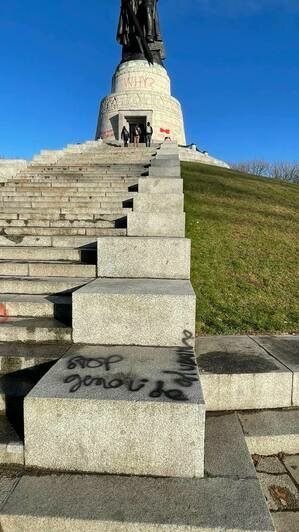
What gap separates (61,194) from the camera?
8883 mm

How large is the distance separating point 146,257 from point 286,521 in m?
A: 3.09

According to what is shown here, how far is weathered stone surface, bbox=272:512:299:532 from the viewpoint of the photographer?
216 centimetres

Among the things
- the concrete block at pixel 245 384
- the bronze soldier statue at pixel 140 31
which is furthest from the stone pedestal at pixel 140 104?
the concrete block at pixel 245 384

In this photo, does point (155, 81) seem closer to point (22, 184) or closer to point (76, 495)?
point (22, 184)

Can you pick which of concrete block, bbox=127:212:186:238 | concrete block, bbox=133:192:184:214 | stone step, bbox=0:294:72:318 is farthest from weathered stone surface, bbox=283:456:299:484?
concrete block, bbox=133:192:184:214

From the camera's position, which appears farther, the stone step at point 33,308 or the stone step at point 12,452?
the stone step at point 33,308

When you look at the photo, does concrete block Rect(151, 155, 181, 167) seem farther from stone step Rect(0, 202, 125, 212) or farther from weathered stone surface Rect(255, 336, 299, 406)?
weathered stone surface Rect(255, 336, 299, 406)

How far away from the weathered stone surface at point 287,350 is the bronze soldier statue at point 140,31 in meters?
39.1

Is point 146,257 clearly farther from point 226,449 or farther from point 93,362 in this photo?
point 226,449

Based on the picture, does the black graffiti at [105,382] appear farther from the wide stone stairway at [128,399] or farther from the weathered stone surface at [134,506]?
the weathered stone surface at [134,506]

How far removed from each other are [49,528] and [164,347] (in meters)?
1.75

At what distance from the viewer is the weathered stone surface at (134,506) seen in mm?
1898

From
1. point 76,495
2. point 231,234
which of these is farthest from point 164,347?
point 231,234

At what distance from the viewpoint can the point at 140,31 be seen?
3591cm
